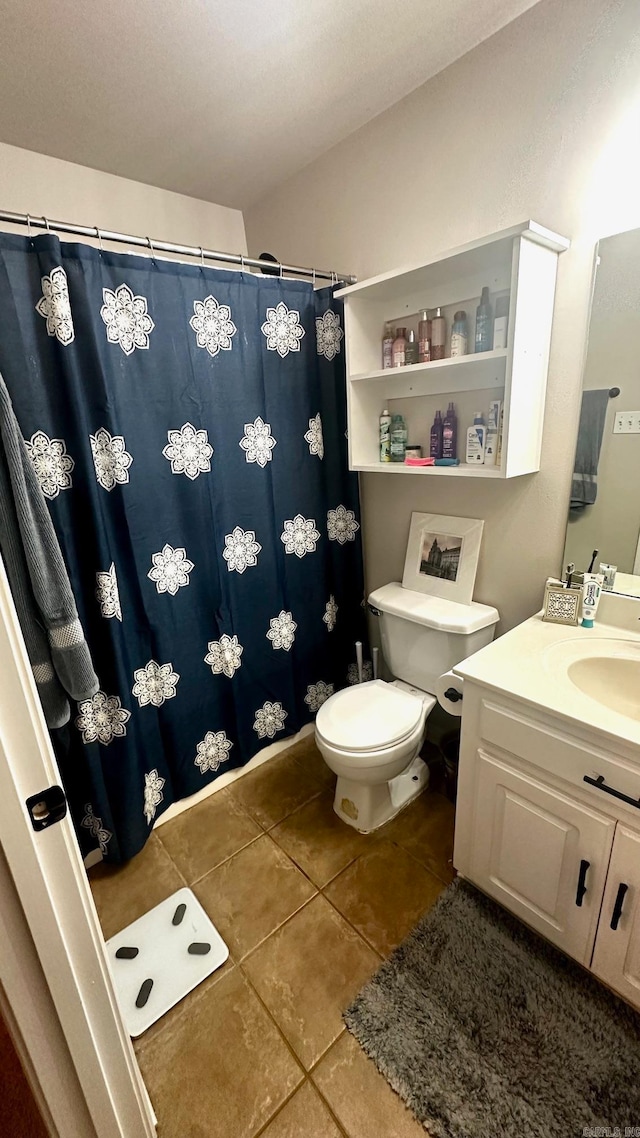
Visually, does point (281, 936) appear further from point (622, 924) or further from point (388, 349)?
point (388, 349)

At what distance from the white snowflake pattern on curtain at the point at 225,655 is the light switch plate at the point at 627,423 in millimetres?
1399

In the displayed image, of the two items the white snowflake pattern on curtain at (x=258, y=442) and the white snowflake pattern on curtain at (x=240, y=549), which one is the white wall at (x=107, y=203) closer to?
the white snowflake pattern on curtain at (x=258, y=442)

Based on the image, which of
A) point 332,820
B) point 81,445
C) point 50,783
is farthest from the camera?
point 332,820

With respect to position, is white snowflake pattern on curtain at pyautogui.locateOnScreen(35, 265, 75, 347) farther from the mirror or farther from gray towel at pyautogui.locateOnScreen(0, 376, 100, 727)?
the mirror

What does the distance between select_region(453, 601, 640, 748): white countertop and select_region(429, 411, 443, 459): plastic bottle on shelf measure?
651 millimetres

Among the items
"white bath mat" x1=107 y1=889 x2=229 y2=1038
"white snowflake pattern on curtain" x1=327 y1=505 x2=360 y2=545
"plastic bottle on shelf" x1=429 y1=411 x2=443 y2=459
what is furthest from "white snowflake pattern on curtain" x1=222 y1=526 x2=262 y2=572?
"white bath mat" x1=107 y1=889 x2=229 y2=1038

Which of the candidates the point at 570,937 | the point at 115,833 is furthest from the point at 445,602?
the point at 115,833

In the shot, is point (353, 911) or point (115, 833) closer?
point (353, 911)

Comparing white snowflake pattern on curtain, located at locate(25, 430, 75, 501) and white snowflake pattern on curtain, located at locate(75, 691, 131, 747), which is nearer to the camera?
white snowflake pattern on curtain, located at locate(25, 430, 75, 501)

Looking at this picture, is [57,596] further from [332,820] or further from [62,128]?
[62,128]

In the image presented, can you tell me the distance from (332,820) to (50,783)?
4.26 ft

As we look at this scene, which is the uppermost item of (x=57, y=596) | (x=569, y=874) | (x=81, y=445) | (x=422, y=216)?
(x=422, y=216)

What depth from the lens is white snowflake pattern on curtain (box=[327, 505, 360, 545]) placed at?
6.43 ft

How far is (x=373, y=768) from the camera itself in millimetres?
1487
